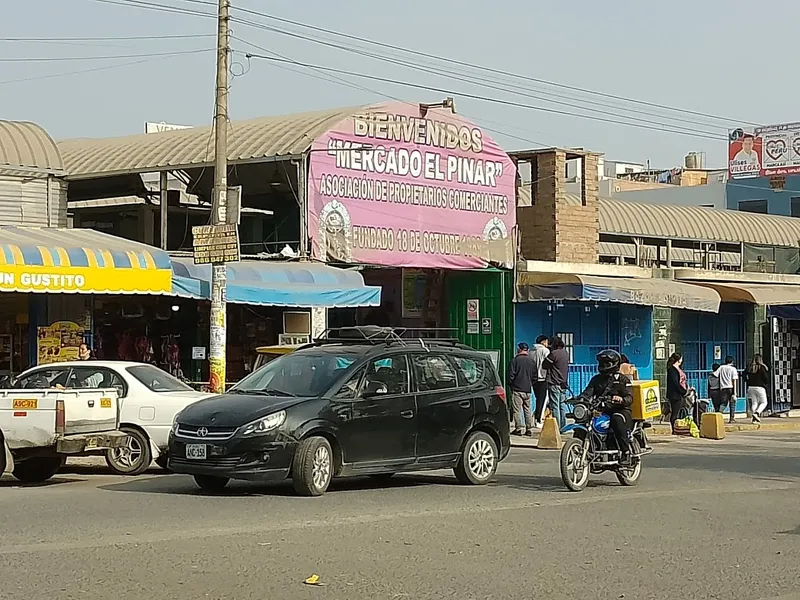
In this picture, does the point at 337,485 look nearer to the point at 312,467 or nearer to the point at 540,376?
the point at 312,467

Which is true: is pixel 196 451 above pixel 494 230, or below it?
below

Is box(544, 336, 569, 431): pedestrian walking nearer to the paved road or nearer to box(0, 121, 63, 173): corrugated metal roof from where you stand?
the paved road

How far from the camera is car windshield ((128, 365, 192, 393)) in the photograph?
671 inches

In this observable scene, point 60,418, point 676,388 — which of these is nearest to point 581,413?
point 60,418

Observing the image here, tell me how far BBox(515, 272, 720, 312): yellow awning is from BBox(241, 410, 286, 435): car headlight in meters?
13.3

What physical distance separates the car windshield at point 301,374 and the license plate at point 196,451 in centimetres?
111

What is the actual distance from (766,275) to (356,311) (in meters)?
12.4

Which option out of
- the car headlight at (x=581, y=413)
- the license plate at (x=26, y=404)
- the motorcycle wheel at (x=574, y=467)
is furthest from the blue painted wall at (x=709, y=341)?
the license plate at (x=26, y=404)

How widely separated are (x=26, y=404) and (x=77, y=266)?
4841 millimetres

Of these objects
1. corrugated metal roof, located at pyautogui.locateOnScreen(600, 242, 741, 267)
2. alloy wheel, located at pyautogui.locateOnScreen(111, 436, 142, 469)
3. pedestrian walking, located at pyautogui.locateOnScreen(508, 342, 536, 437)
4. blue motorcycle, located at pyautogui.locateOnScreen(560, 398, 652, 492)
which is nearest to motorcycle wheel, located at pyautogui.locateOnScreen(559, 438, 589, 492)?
blue motorcycle, located at pyautogui.locateOnScreen(560, 398, 652, 492)

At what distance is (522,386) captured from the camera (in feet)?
79.7

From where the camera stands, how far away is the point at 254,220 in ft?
92.2

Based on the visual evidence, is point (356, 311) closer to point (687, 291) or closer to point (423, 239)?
point (423, 239)

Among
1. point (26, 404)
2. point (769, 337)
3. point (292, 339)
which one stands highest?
point (769, 337)
